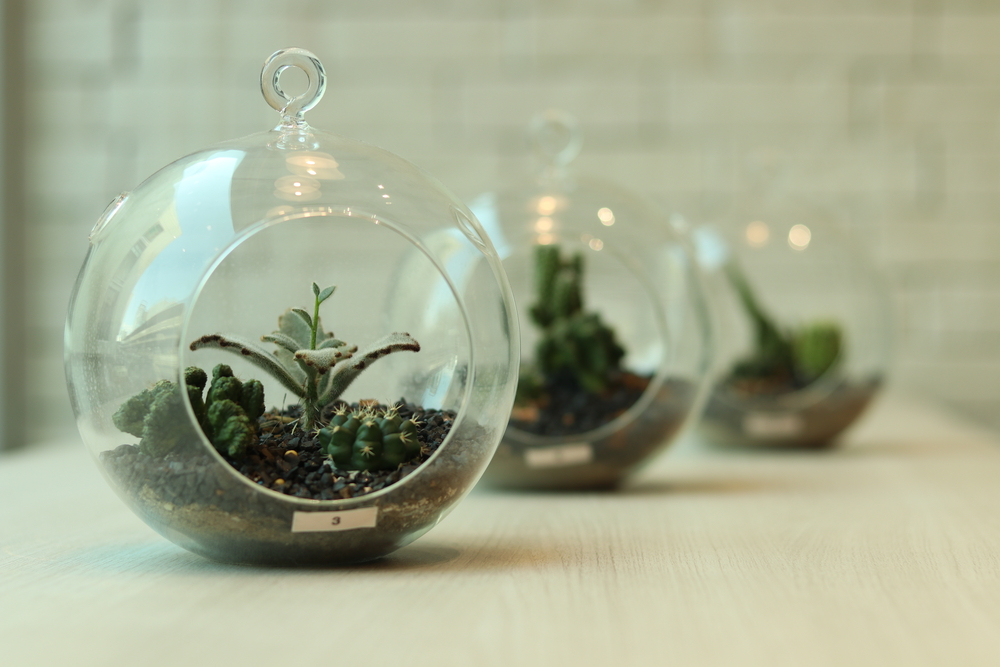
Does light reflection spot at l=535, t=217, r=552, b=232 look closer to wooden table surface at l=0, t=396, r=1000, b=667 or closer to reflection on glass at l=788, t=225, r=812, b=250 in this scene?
wooden table surface at l=0, t=396, r=1000, b=667

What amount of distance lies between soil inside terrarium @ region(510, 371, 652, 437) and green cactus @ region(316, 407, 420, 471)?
1.12 feet

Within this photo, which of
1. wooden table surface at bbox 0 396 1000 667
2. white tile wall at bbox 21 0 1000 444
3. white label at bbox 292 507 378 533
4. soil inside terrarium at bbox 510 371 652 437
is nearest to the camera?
wooden table surface at bbox 0 396 1000 667

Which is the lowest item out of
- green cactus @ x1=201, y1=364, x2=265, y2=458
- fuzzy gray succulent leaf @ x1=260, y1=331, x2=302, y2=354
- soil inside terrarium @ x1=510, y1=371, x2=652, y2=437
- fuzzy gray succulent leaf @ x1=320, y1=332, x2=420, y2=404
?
soil inside terrarium @ x1=510, y1=371, x2=652, y2=437

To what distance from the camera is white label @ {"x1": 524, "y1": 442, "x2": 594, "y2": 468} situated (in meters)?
1.00

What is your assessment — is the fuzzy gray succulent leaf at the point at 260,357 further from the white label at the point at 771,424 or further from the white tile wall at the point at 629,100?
the white tile wall at the point at 629,100

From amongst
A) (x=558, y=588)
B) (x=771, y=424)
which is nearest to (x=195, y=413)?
(x=558, y=588)

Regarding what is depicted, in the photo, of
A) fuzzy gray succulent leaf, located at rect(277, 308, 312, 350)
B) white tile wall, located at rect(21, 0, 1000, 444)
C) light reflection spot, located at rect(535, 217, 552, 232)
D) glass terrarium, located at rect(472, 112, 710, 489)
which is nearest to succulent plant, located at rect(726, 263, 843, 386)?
glass terrarium, located at rect(472, 112, 710, 489)

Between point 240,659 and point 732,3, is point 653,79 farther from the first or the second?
point 240,659

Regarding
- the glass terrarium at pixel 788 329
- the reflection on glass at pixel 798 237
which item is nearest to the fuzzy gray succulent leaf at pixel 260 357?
the glass terrarium at pixel 788 329

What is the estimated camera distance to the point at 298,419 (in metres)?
0.66

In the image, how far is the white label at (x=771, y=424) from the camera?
1331mm

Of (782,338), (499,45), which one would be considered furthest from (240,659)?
(499,45)

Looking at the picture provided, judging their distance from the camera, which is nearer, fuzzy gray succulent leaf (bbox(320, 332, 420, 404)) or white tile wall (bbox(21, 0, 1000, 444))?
fuzzy gray succulent leaf (bbox(320, 332, 420, 404))

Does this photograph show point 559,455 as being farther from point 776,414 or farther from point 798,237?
point 798,237
